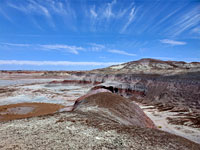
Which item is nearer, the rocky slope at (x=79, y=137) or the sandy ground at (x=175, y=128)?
the rocky slope at (x=79, y=137)

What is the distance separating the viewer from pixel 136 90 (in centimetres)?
2412

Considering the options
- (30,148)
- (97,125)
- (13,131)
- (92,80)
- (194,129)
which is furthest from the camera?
(92,80)

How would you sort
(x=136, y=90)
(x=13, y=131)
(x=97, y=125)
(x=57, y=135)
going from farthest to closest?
(x=136, y=90)
(x=97, y=125)
(x=13, y=131)
(x=57, y=135)

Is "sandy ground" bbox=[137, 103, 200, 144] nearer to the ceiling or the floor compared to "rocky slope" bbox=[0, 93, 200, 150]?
nearer to the floor

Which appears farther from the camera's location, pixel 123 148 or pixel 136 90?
pixel 136 90

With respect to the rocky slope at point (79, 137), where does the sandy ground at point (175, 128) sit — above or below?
below

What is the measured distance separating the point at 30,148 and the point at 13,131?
1.44 meters

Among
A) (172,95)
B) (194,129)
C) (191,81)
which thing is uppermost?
(191,81)

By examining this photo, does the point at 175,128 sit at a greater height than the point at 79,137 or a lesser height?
lesser

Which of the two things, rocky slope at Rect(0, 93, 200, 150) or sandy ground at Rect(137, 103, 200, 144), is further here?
sandy ground at Rect(137, 103, 200, 144)

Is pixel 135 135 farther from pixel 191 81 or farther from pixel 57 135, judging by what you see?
pixel 191 81

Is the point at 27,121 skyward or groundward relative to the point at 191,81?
groundward

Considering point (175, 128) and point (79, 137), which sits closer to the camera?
point (79, 137)

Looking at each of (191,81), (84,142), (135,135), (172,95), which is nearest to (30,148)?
(84,142)
